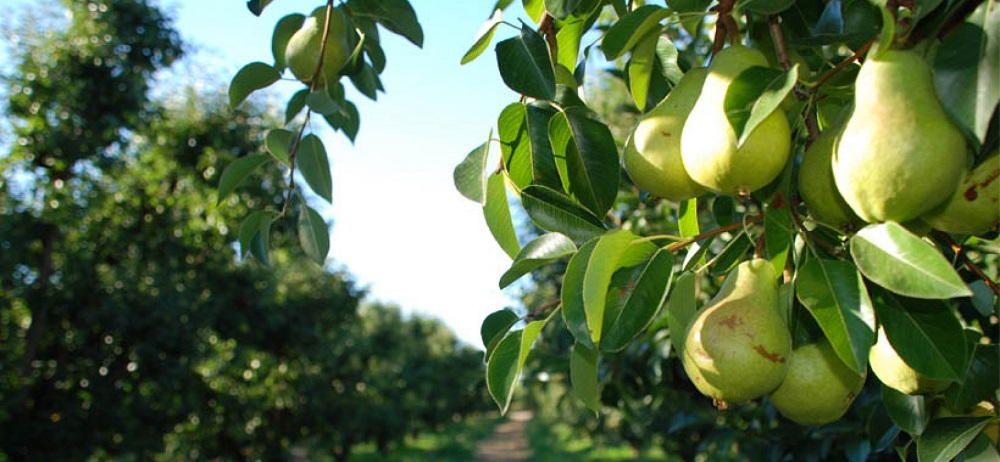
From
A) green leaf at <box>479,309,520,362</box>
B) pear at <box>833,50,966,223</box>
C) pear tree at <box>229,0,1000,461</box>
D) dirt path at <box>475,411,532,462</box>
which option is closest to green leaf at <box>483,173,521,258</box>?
pear tree at <box>229,0,1000,461</box>

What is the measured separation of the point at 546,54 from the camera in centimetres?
94

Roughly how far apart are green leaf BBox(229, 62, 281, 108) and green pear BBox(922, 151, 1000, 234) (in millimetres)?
1085

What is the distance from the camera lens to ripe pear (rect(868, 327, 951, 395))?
0.81 meters

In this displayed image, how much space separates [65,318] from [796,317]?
823cm

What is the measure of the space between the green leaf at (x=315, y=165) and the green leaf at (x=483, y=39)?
327 millimetres

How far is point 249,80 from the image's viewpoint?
128cm

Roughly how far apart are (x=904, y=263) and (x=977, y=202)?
5.8 inches

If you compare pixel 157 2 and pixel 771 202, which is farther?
pixel 157 2

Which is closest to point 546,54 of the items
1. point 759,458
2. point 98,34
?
point 759,458

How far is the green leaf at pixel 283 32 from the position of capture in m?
1.37

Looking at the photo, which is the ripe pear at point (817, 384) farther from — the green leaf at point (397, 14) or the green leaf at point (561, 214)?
the green leaf at point (397, 14)

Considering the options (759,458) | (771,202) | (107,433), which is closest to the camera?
(771,202)

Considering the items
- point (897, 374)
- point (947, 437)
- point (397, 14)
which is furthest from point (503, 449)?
point (897, 374)

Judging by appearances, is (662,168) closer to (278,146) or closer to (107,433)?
(278,146)
